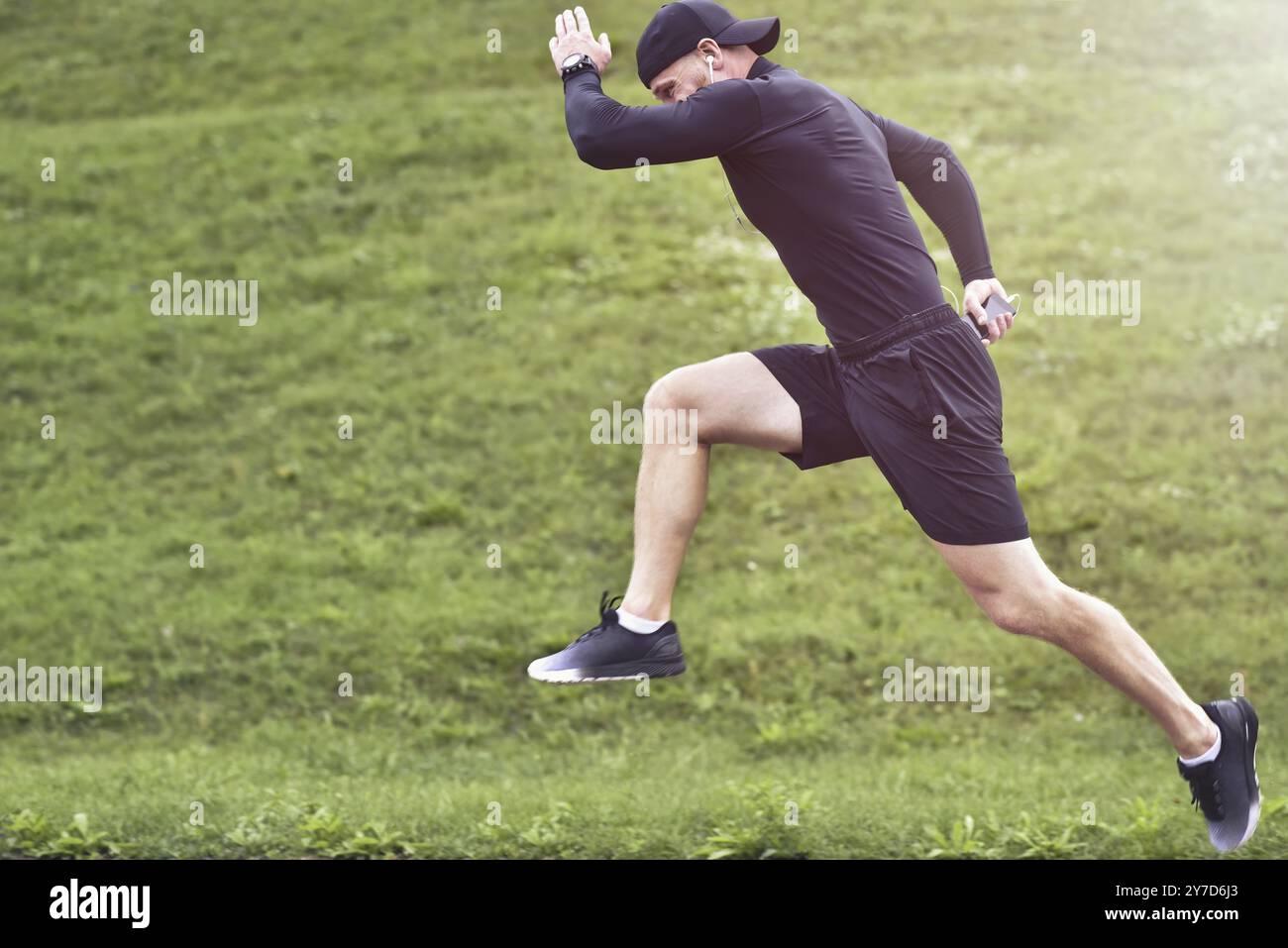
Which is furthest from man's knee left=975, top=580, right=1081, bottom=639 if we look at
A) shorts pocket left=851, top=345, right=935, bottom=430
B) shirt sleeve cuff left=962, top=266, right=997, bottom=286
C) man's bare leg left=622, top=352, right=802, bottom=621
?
shirt sleeve cuff left=962, top=266, right=997, bottom=286

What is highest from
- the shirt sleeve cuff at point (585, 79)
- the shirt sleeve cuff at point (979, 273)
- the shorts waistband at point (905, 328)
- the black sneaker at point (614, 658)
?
the shirt sleeve cuff at point (585, 79)

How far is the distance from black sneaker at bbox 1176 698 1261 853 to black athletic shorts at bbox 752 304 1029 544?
95 centimetres

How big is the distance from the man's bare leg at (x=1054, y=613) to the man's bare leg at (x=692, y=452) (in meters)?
0.65

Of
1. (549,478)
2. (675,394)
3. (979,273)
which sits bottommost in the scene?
(549,478)

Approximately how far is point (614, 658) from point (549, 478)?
241 inches

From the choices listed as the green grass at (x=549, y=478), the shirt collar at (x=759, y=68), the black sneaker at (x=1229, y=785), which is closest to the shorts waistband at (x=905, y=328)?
the shirt collar at (x=759, y=68)

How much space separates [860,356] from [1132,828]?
7.90 feet

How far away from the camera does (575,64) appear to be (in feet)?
13.5

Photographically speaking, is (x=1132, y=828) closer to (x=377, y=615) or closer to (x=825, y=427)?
(x=825, y=427)

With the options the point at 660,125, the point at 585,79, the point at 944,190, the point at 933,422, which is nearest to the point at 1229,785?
the point at 933,422

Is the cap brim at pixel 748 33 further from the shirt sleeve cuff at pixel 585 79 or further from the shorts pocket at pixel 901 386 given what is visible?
the shorts pocket at pixel 901 386

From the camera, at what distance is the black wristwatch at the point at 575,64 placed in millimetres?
4125

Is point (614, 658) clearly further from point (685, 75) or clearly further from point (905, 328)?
point (685, 75)

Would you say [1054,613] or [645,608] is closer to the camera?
[1054,613]
